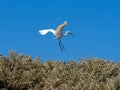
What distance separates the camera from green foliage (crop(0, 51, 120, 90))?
1831 cm

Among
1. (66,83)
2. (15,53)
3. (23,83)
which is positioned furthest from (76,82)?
(15,53)

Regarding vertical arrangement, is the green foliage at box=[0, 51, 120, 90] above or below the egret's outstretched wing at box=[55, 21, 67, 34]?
below

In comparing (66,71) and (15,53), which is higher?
→ (15,53)

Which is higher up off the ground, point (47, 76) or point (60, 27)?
point (60, 27)

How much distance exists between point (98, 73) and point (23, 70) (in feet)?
10.7

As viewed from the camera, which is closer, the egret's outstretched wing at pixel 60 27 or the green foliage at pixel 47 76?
the green foliage at pixel 47 76

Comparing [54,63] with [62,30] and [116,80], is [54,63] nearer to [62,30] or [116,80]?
[62,30]

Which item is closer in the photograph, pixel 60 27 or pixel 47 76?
pixel 47 76

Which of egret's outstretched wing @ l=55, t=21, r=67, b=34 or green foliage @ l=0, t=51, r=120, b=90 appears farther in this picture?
egret's outstretched wing @ l=55, t=21, r=67, b=34

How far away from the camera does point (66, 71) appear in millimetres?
19484

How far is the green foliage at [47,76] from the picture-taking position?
1831 centimetres

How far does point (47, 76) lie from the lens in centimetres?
1953

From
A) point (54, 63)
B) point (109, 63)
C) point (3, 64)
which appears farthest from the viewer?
point (109, 63)

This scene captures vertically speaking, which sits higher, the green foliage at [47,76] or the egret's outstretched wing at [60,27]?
the egret's outstretched wing at [60,27]
